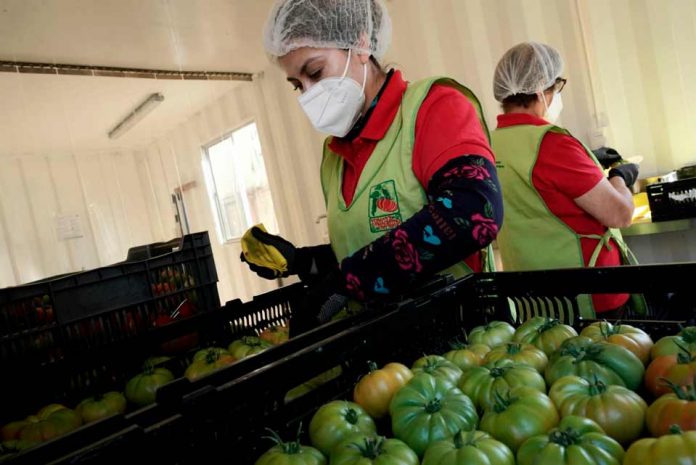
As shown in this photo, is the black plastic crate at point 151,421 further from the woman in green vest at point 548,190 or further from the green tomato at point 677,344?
the woman in green vest at point 548,190

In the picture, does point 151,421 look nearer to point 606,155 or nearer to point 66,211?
point 606,155

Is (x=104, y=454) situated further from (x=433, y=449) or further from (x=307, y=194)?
(x=307, y=194)

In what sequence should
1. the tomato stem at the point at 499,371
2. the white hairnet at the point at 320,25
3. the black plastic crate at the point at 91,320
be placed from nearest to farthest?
1. the tomato stem at the point at 499,371
2. the black plastic crate at the point at 91,320
3. the white hairnet at the point at 320,25

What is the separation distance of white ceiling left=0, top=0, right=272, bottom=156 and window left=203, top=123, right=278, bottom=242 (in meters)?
0.61

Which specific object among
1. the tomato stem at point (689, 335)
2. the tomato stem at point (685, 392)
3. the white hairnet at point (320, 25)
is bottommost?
the tomato stem at point (685, 392)

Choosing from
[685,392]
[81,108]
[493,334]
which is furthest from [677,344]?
[81,108]

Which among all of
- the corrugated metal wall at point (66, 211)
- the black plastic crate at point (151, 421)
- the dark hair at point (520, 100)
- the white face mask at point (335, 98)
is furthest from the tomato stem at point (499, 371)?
the corrugated metal wall at point (66, 211)

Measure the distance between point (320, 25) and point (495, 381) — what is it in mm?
967

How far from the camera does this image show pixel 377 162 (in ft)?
4.01

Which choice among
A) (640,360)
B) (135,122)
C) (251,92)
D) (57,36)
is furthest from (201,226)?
(640,360)

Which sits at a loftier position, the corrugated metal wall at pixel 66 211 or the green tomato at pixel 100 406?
the corrugated metal wall at pixel 66 211

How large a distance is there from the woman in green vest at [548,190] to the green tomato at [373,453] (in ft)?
2.97

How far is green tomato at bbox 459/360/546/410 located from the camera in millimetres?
819

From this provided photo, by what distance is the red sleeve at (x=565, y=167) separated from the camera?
149 cm
